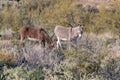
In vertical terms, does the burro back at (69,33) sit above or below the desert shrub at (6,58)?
below

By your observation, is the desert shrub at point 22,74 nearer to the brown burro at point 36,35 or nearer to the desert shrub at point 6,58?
the desert shrub at point 6,58

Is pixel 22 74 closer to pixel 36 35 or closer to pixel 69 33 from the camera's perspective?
pixel 36 35

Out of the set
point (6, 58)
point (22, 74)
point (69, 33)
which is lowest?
point (69, 33)

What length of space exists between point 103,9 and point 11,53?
37.5 ft

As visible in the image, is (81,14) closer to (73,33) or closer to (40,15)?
(40,15)

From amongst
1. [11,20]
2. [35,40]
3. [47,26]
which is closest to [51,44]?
[35,40]

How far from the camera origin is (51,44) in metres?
15.4

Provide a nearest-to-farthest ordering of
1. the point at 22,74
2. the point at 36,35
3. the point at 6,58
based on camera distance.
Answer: the point at 22,74 < the point at 6,58 < the point at 36,35

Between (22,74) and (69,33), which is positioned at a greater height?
(22,74)

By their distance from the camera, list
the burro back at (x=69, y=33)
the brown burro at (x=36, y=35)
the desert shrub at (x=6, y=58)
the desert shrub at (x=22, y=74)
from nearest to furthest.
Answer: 1. the desert shrub at (x=22, y=74)
2. the desert shrub at (x=6, y=58)
3. the brown burro at (x=36, y=35)
4. the burro back at (x=69, y=33)

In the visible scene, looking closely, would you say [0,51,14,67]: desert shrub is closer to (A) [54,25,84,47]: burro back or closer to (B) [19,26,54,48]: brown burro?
(B) [19,26,54,48]: brown burro

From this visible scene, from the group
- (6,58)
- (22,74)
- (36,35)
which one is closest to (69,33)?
(36,35)

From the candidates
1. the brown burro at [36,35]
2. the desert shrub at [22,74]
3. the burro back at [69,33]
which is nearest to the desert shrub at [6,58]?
the desert shrub at [22,74]

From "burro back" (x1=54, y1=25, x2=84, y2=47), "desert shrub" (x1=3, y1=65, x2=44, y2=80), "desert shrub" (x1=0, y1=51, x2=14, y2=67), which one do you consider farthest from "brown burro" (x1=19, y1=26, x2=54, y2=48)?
"desert shrub" (x1=3, y1=65, x2=44, y2=80)
